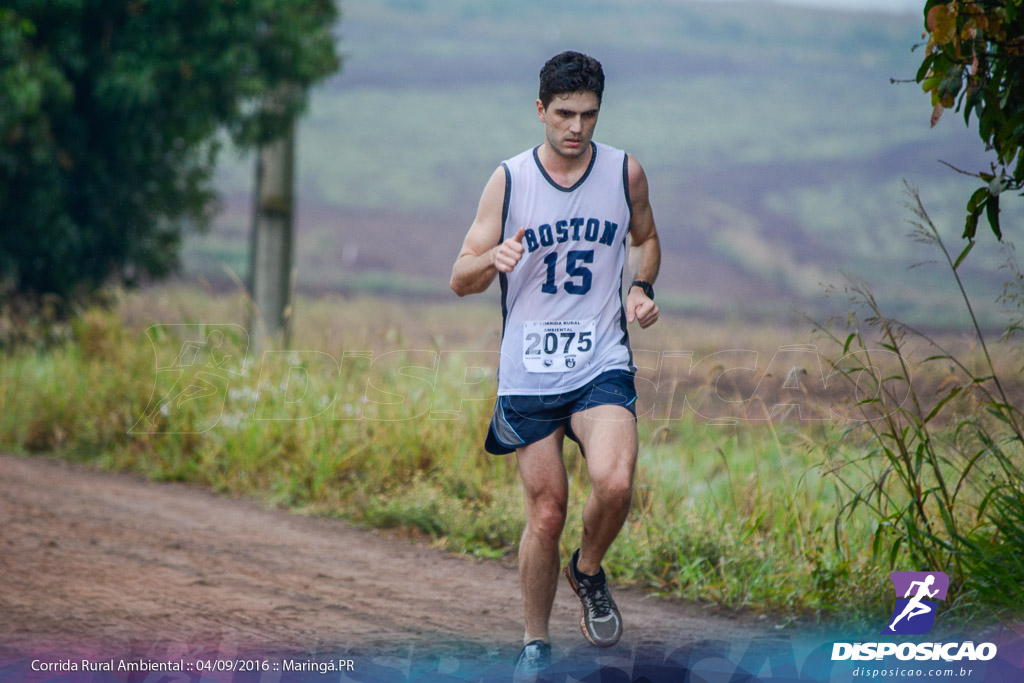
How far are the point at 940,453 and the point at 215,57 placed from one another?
378 inches

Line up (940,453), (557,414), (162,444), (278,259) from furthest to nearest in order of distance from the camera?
1. (278,259)
2. (162,444)
3. (940,453)
4. (557,414)

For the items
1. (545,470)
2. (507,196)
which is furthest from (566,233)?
(545,470)

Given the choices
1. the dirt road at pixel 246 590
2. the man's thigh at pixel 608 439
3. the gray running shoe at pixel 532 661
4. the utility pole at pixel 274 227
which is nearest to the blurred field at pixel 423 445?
the dirt road at pixel 246 590

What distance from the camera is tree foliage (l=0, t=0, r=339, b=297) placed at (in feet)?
36.9

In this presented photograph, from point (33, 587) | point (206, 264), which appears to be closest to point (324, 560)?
point (33, 587)

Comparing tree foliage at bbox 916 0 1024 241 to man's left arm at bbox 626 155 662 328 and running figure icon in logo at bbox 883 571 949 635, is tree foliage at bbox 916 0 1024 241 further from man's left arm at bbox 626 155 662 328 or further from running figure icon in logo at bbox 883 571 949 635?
running figure icon in logo at bbox 883 571 949 635

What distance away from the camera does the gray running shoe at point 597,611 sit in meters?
4.02

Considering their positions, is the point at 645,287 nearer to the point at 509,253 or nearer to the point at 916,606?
the point at 509,253

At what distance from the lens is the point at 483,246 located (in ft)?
12.7

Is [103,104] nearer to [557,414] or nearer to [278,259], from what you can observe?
[278,259]

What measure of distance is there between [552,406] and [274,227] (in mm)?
10146

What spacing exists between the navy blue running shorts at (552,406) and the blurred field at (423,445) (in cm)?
131

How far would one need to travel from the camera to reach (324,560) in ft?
19.0

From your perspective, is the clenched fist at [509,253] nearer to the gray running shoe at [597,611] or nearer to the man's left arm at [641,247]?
the man's left arm at [641,247]
